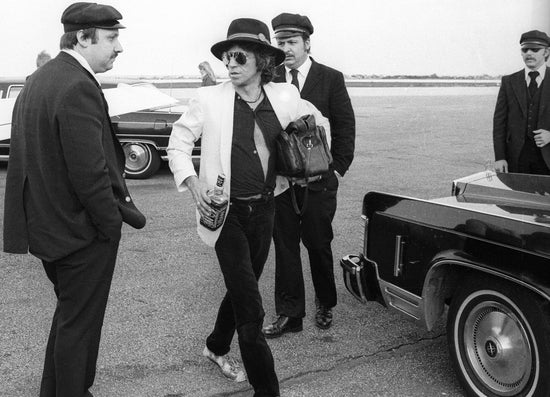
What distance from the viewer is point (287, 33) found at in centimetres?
422

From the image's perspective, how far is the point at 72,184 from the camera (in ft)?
8.99

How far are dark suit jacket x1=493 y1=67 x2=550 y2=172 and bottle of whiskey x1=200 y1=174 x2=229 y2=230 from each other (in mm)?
2971

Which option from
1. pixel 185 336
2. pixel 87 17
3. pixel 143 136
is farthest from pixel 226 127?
pixel 143 136

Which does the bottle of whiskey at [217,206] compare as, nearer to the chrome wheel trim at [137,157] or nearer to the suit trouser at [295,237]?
the suit trouser at [295,237]

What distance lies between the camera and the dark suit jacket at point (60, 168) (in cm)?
267

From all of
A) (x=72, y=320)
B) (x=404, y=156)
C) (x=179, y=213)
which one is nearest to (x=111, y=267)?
(x=72, y=320)

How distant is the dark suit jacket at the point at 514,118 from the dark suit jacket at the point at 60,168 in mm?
3509

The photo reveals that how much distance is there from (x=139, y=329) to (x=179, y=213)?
337 centimetres

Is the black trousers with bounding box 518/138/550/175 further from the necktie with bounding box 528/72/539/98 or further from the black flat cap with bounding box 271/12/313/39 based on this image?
the black flat cap with bounding box 271/12/313/39

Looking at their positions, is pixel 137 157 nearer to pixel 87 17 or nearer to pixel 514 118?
pixel 514 118

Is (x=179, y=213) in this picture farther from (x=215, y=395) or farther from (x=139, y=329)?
(x=215, y=395)

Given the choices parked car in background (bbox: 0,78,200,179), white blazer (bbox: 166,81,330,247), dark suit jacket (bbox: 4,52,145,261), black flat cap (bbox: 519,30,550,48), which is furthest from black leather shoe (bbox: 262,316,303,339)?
parked car in background (bbox: 0,78,200,179)

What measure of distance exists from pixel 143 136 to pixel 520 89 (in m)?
5.55

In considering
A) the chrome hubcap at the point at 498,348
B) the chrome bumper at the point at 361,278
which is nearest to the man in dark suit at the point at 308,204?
the chrome bumper at the point at 361,278
